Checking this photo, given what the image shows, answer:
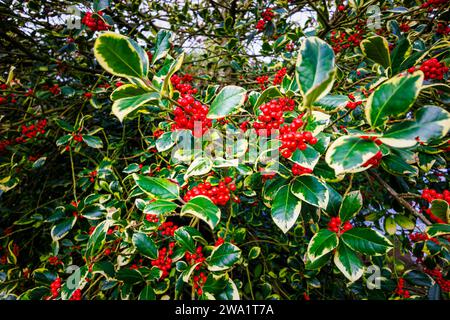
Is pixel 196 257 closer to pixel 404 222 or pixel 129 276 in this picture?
pixel 129 276

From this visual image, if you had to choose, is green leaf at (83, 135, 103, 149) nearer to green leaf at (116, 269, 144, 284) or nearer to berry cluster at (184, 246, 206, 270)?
green leaf at (116, 269, 144, 284)

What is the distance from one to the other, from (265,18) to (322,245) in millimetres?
1711

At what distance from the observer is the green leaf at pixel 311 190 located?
2.27 ft

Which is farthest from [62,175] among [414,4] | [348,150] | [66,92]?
[414,4]

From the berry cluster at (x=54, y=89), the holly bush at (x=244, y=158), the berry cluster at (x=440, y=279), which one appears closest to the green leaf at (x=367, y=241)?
the holly bush at (x=244, y=158)

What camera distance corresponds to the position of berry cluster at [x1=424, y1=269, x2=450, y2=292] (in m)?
1.12

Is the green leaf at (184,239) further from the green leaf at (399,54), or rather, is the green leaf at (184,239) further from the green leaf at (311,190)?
the green leaf at (399,54)

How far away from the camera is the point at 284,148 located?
0.71 metres

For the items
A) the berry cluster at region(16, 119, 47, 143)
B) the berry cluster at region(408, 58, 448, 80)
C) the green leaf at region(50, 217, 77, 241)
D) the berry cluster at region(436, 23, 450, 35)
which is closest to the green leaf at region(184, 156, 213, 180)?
the berry cluster at region(408, 58, 448, 80)

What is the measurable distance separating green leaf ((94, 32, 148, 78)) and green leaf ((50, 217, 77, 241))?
3.40 ft

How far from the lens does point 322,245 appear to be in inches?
31.2

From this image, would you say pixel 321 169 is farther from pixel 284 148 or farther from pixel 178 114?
pixel 178 114

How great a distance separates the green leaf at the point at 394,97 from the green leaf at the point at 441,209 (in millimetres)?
450

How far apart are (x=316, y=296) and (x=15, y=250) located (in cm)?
213
